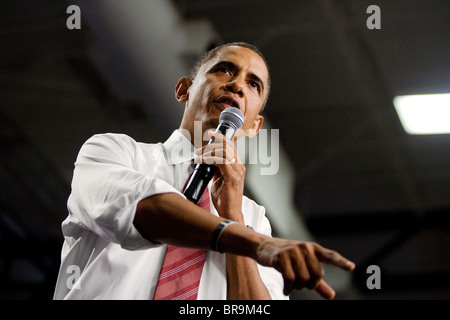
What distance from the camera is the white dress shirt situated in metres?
1.00

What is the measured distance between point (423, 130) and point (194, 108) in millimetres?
2400

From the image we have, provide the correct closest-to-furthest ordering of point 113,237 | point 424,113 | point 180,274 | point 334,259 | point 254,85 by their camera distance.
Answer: point 334,259 → point 113,237 → point 180,274 → point 254,85 → point 424,113

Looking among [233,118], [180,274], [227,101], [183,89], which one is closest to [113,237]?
[180,274]

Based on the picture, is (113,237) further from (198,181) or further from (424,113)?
(424,113)

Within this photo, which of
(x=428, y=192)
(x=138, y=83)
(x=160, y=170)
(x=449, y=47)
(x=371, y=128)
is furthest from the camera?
(x=428, y=192)

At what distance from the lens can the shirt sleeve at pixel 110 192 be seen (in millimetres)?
981

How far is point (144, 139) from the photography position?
10.5 ft

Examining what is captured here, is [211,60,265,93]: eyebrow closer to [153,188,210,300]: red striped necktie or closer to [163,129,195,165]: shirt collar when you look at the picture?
[163,129,195,165]: shirt collar

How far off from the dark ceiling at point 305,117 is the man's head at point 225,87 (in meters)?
0.70

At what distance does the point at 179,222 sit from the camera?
949 mm

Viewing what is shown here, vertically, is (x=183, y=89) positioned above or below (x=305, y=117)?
below

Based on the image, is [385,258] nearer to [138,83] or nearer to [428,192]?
[428,192]

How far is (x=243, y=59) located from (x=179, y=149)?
469 millimetres

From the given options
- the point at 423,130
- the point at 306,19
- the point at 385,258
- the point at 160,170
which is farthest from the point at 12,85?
the point at 385,258
